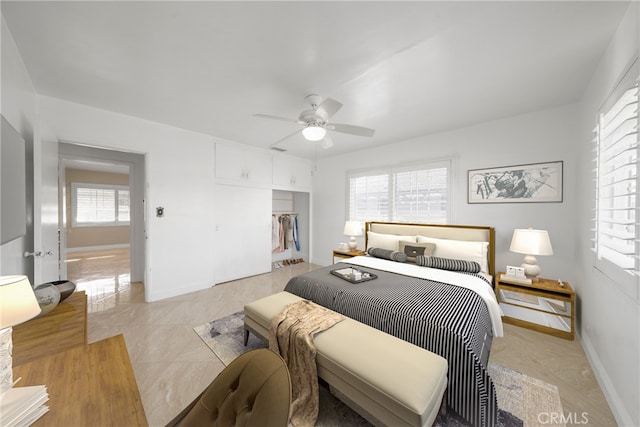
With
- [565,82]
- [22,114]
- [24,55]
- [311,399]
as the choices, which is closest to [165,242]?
[22,114]

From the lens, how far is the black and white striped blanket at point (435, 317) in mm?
1412

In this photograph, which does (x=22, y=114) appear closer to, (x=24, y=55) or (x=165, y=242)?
(x=24, y=55)

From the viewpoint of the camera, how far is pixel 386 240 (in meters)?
3.76

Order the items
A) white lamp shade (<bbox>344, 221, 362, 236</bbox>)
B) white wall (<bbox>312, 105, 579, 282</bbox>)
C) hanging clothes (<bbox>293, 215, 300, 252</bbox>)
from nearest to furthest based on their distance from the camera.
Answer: white wall (<bbox>312, 105, 579, 282</bbox>), white lamp shade (<bbox>344, 221, 362, 236</bbox>), hanging clothes (<bbox>293, 215, 300, 252</bbox>)

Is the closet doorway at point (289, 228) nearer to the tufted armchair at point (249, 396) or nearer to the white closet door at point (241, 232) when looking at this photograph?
the white closet door at point (241, 232)

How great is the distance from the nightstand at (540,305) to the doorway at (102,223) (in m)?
4.91

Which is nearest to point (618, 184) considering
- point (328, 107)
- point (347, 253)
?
point (328, 107)

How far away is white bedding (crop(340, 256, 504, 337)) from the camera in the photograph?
211 centimetres

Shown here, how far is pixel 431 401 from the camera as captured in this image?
121cm

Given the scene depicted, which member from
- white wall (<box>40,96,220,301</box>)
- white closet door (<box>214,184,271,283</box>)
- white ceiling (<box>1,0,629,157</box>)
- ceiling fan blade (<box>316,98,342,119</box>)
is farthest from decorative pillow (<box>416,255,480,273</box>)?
white wall (<box>40,96,220,301</box>)

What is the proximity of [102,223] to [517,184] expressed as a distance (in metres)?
10.3

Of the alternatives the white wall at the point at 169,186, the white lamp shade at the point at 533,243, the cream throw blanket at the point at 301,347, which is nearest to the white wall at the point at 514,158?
the white lamp shade at the point at 533,243

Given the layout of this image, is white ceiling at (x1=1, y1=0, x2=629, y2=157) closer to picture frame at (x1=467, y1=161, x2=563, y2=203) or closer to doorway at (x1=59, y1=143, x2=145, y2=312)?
picture frame at (x1=467, y1=161, x2=563, y2=203)

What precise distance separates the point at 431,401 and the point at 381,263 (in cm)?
194
